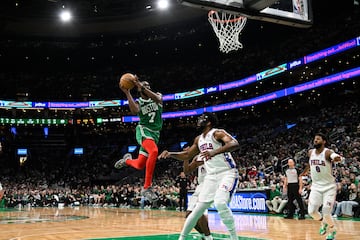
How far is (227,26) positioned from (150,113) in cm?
1067

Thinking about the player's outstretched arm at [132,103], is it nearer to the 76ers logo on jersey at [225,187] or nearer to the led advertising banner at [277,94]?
the 76ers logo on jersey at [225,187]

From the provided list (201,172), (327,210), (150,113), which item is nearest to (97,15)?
(201,172)

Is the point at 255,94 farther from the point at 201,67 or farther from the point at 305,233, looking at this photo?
the point at 305,233

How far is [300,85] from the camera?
30.8 m

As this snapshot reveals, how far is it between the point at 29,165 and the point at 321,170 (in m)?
39.1

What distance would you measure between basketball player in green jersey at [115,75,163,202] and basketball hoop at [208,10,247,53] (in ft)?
28.6

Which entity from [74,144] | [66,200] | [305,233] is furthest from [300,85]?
[74,144]

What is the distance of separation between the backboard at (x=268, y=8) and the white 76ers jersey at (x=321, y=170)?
260 centimetres

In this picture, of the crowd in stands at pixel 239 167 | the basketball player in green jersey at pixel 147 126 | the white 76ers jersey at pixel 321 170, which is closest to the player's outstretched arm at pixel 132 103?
the basketball player in green jersey at pixel 147 126

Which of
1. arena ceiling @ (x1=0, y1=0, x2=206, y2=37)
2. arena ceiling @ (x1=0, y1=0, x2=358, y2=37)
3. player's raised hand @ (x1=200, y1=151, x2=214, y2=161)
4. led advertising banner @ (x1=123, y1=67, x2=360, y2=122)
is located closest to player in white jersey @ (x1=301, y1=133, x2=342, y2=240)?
player's raised hand @ (x1=200, y1=151, x2=214, y2=161)

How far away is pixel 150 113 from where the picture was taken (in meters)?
A: 6.24

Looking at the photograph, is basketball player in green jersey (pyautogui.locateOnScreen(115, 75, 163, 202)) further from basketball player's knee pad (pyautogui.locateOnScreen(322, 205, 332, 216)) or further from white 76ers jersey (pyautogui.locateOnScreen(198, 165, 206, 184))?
basketball player's knee pad (pyautogui.locateOnScreen(322, 205, 332, 216))

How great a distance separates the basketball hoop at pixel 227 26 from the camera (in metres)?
15.2

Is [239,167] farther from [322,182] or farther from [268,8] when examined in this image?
[268,8]
